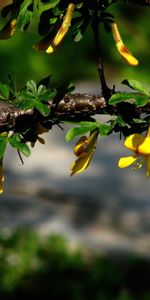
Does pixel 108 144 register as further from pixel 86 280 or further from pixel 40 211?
pixel 86 280

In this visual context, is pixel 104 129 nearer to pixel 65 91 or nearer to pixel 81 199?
pixel 65 91

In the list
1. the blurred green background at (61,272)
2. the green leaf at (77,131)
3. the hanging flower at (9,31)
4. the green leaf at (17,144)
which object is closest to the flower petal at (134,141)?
the green leaf at (77,131)

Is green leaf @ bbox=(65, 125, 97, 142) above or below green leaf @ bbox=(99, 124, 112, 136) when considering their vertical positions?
above

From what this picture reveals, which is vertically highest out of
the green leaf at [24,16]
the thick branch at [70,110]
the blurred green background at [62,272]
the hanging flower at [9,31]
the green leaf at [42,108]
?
the green leaf at [24,16]

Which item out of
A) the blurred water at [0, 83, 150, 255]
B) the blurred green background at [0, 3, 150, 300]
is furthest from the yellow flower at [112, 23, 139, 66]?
the blurred water at [0, 83, 150, 255]

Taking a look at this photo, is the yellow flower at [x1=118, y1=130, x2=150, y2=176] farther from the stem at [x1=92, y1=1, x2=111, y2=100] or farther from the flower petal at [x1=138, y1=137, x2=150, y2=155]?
the stem at [x1=92, y1=1, x2=111, y2=100]

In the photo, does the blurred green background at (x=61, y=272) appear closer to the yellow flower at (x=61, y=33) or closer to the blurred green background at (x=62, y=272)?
the blurred green background at (x=62, y=272)
